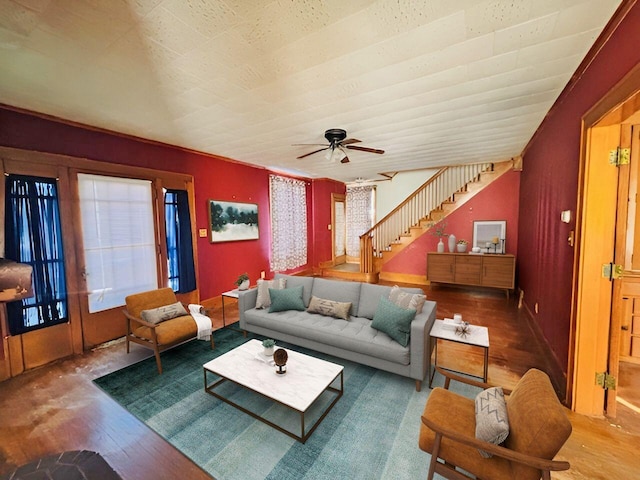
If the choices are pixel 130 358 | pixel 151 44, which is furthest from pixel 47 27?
pixel 130 358

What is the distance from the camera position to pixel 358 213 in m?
8.27

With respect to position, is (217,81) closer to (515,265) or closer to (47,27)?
(47,27)

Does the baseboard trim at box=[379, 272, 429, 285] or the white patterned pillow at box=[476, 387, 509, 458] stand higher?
the white patterned pillow at box=[476, 387, 509, 458]

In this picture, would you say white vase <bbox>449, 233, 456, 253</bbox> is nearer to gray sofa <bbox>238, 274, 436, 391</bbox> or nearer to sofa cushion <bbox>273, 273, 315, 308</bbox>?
gray sofa <bbox>238, 274, 436, 391</bbox>

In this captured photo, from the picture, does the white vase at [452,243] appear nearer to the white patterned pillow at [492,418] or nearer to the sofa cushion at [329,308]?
the sofa cushion at [329,308]

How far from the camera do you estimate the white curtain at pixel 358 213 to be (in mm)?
7996

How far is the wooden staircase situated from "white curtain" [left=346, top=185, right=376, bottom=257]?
3.25ft

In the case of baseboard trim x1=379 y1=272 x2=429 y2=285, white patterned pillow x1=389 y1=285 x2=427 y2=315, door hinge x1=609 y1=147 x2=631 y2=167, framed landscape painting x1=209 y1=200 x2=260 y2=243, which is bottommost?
baseboard trim x1=379 y1=272 x2=429 y2=285

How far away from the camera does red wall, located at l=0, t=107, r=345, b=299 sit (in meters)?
2.95

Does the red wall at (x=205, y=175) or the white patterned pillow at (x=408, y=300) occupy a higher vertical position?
the red wall at (x=205, y=175)

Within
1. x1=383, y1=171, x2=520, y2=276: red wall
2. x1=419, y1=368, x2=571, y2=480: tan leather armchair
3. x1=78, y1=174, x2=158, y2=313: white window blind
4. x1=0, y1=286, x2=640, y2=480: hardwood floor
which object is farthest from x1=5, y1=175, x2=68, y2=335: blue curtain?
x1=383, y1=171, x2=520, y2=276: red wall

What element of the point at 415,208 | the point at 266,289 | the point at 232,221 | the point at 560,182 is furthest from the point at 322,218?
the point at 560,182

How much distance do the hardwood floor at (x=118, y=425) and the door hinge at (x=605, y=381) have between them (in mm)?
261

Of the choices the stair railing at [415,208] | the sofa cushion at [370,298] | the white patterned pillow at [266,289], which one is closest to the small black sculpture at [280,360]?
the sofa cushion at [370,298]
